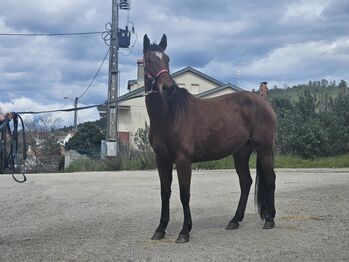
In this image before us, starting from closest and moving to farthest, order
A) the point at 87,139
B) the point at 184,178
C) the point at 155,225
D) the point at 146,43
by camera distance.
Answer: the point at 184,178 < the point at 146,43 < the point at 155,225 < the point at 87,139

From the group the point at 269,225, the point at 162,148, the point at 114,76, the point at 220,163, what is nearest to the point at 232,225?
the point at 269,225

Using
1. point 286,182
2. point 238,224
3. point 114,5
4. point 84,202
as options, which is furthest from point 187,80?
point 238,224

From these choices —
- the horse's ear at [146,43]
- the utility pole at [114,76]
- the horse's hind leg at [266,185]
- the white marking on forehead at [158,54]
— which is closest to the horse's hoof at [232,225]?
the horse's hind leg at [266,185]

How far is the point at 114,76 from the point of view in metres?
27.5

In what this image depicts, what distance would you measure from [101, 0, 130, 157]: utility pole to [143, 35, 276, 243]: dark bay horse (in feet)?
60.3

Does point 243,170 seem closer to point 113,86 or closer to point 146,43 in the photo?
point 146,43

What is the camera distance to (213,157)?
22.3 feet

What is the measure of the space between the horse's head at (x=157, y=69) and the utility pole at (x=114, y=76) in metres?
19.0

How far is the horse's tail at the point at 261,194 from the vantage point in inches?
288

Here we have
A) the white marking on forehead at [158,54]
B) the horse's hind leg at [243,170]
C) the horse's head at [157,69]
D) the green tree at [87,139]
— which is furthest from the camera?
the green tree at [87,139]

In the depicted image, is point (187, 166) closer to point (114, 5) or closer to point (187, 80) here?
point (114, 5)

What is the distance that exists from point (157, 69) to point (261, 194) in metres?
2.65

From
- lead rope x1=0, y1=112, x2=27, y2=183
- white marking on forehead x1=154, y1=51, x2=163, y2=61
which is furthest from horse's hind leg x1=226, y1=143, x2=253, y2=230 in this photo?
lead rope x1=0, y1=112, x2=27, y2=183

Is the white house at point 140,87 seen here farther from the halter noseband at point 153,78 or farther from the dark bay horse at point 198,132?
the halter noseband at point 153,78
